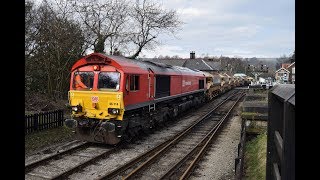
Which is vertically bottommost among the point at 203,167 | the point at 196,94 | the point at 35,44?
the point at 203,167

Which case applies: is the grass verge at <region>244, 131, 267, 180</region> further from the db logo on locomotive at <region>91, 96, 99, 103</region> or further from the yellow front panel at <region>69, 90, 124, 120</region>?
the db logo on locomotive at <region>91, 96, 99, 103</region>

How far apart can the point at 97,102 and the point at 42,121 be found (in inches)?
142

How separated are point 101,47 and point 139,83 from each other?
47.0ft

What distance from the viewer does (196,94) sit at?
27969 millimetres

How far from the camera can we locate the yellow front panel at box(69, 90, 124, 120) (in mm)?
12523

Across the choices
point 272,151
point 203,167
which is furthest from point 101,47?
point 272,151

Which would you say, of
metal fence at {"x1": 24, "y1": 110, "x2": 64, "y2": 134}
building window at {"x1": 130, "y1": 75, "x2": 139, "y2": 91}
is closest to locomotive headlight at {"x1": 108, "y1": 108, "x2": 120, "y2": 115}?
building window at {"x1": 130, "y1": 75, "x2": 139, "y2": 91}

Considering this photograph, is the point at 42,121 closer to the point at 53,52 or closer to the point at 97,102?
the point at 97,102

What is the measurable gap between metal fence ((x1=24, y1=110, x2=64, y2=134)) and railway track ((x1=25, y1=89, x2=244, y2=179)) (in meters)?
2.56

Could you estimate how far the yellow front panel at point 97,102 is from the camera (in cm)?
1252

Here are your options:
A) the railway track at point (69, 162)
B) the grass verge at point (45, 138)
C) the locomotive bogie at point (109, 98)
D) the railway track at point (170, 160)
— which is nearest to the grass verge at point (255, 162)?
the railway track at point (170, 160)

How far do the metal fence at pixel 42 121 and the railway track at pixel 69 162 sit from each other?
2.56 meters

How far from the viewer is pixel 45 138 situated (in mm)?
13711
